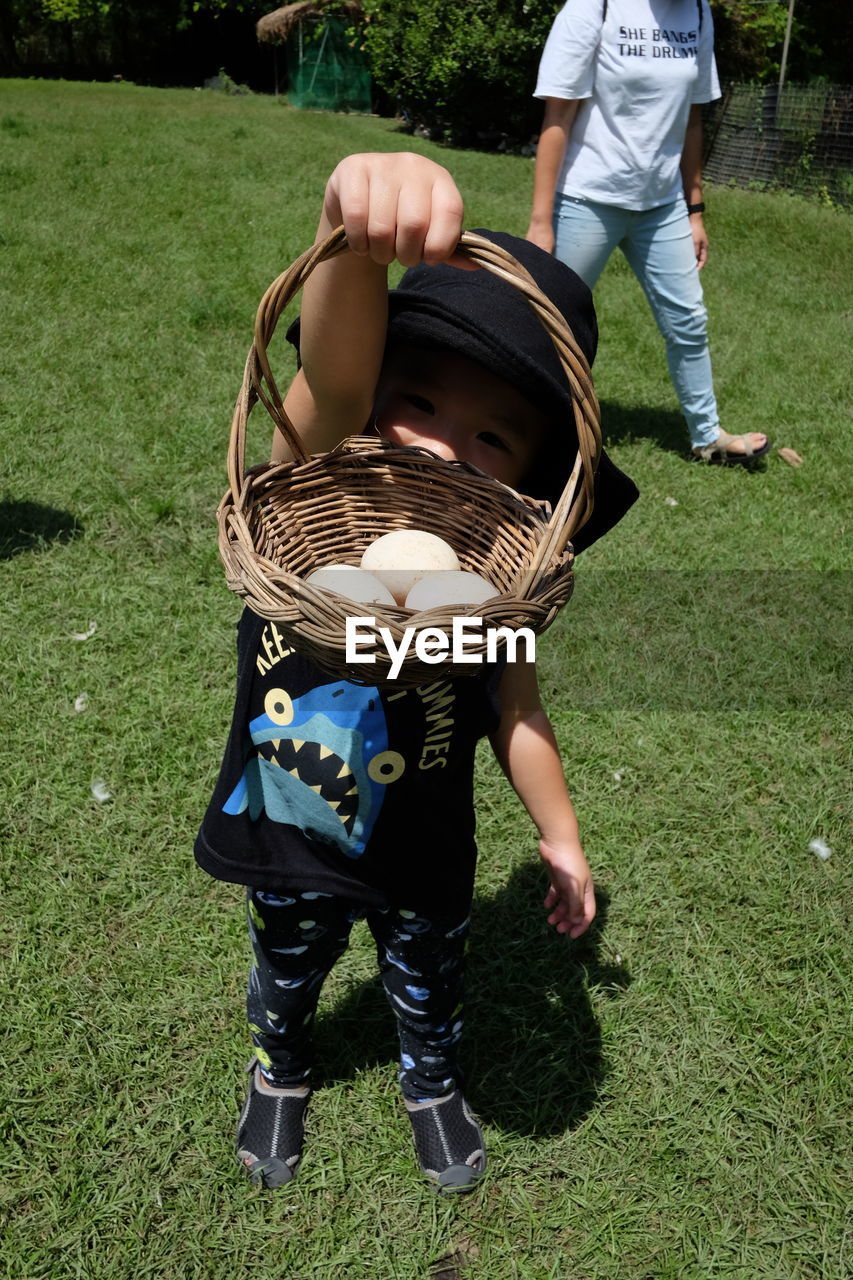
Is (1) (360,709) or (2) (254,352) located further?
(1) (360,709)

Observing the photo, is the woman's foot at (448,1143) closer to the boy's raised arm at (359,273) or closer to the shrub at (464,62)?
the boy's raised arm at (359,273)

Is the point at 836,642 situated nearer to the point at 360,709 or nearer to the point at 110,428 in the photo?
the point at 360,709

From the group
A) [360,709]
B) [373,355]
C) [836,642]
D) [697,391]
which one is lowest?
[836,642]

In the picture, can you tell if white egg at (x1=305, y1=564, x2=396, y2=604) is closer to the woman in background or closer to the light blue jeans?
the woman in background

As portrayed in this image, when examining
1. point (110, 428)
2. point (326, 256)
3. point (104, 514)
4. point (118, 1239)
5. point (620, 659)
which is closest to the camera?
point (326, 256)

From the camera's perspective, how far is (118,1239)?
1829mm

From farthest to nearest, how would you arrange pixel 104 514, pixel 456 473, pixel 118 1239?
pixel 104 514
pixel 118 1239
pixel 456 473

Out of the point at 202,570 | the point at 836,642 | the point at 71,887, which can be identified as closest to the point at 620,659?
the point at 836,642

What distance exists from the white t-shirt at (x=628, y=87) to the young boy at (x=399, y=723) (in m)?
3.03

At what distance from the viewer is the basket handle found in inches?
48.7

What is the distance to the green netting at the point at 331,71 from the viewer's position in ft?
67.4

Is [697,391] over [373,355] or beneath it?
beneath

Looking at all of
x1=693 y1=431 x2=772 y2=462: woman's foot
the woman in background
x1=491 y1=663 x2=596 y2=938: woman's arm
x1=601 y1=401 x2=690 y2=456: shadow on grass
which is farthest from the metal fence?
x1=491 y1=663 x2=596 y2=938: woman's arm

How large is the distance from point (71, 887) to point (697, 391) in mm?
3714
